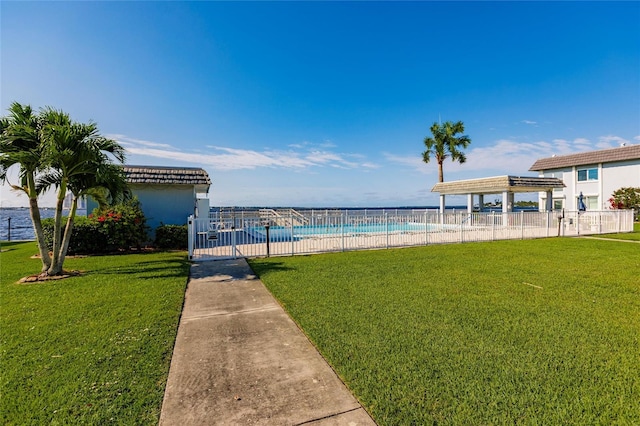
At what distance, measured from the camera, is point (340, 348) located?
346 centimetres

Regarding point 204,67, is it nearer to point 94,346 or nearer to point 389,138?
point 94,346

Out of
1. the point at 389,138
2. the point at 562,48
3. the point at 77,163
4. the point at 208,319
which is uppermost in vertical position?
the point at 562,48

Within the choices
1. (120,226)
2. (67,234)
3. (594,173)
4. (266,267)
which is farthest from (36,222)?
(594,173)

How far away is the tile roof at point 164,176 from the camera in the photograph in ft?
42.9

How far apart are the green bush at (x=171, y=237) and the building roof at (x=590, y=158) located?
34.7 metres

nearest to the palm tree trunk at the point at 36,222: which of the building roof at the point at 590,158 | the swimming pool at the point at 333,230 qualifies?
the swimming pool at the point at 333,230

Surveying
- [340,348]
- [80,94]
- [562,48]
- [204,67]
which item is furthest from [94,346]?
[562,48]

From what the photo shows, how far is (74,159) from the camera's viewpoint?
7.15m

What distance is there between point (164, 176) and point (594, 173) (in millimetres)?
36152

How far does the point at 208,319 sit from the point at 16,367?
6.79 feet

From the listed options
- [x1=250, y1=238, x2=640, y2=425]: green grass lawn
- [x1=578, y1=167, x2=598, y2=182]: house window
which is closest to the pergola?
[x1=578, y1=167, x2=598, y2=182]: house window

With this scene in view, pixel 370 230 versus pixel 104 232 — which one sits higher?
pixel 104 232

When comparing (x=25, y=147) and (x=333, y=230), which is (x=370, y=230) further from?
(x=25, y=147)

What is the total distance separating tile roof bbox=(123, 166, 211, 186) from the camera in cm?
1306
